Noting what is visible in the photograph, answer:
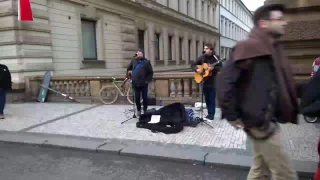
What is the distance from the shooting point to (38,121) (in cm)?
767

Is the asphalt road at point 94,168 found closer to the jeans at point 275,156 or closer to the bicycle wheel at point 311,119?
the jeans at point 275,156

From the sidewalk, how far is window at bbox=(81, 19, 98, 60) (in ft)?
21.0

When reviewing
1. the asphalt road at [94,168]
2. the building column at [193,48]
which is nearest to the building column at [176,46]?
the building column at [193,48]

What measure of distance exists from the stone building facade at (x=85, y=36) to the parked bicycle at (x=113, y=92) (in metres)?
3.11

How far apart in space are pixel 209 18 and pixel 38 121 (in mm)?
33331

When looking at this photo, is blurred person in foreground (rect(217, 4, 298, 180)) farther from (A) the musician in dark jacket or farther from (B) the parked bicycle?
(B) the parked bicycle

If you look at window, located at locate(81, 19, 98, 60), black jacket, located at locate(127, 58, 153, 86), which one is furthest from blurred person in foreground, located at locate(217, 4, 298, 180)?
window, located at locate(81, 19, 98, 60)

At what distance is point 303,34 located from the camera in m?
5.50

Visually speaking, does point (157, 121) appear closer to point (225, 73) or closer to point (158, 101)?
point (158, 101)

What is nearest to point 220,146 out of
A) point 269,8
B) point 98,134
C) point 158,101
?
point 98,134

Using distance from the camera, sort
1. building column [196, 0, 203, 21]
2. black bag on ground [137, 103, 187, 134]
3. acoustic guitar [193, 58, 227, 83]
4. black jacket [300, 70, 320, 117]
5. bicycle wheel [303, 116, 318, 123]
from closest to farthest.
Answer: black jacket [300, 70, 320, 117]
black bag on ground [137, 103, 187, 134]
bicycle wheel [303, 116, 318, 123]
acoustic guitar [193, 58, 227, 83]
building column [196, 0, 203, 21]

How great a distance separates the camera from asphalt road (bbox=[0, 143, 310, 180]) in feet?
13.5

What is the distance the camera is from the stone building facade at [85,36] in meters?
11.1

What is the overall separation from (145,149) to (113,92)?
5533 millimetres
